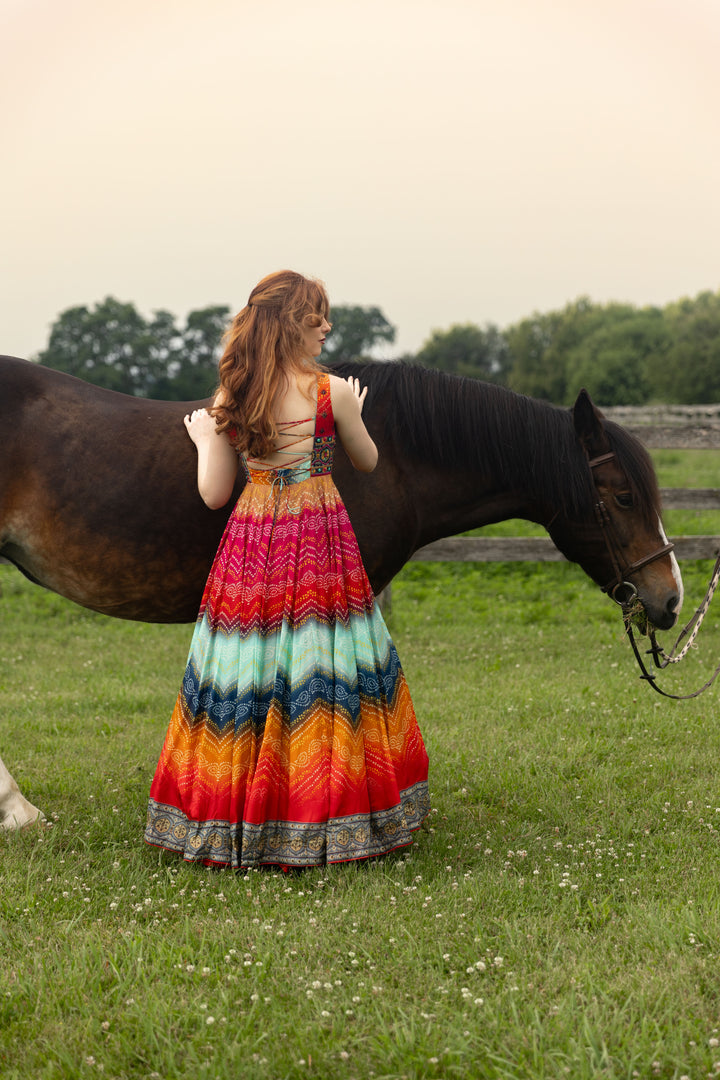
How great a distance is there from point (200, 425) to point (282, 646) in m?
1.00

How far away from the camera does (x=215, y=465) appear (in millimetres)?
3688

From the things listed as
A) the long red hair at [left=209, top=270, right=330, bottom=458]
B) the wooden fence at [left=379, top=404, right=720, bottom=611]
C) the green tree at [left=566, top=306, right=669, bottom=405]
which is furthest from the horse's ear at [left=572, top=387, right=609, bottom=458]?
the green tree at [left=566, top=306, right=669, bottom=405]

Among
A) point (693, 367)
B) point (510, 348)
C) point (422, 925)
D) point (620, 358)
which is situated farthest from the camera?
point (510, 348)

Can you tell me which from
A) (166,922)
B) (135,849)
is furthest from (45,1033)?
(135,849)

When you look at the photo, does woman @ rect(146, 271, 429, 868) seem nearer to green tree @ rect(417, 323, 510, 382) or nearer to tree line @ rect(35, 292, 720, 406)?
tree line @ rect(35, 292, 720, 406)

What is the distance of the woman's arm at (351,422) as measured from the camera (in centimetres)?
367

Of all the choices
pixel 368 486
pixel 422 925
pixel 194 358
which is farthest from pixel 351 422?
pixel 194 358

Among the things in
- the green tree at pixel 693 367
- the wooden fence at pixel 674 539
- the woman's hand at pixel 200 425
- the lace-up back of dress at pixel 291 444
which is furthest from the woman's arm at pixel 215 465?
the green tree at pixel 693 367

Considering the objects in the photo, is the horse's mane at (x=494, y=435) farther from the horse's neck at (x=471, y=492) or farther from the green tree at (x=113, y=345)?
the green tree at (x=113, y=345)

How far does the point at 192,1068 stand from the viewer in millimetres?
2379

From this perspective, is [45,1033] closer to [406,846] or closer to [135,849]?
[135,849]

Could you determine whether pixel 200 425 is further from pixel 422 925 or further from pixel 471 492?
pixel 422 925

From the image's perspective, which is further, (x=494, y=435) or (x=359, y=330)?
(x=359, y=330)

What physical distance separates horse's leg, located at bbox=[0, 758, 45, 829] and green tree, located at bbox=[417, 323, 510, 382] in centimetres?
11545
